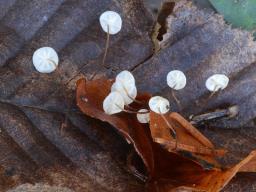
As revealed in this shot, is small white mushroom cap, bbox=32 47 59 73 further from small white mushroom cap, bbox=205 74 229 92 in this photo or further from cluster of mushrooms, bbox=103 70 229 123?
small white mushroom cap, bbox=205 74 229 92

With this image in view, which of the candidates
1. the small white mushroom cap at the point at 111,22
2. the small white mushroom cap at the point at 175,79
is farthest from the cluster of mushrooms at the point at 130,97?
the small white mushroom cap at the point at 111,22

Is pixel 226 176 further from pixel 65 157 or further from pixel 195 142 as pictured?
pixel 65 157

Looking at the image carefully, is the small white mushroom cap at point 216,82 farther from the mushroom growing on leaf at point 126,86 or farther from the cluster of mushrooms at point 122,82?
the mushroom growing on leaf at point 126,86

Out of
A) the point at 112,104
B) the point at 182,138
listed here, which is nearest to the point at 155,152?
the point at 182,138

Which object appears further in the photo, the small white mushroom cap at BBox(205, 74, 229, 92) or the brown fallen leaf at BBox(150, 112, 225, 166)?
the small white mushroom cap at BBox(205, 74, 229, 92)

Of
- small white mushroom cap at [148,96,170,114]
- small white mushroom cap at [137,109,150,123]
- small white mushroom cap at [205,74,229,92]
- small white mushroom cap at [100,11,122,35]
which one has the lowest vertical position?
small white mushroom cap at [137,109,150,123]

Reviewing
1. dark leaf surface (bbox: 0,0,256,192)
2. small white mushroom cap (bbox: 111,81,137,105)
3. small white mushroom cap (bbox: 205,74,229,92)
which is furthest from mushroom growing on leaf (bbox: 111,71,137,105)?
small white mushroom cap (bbox: 205,74,229,92)
